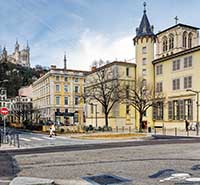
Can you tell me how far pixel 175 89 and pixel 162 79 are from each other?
177 inches

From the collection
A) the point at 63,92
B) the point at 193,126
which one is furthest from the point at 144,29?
the point at 63,92

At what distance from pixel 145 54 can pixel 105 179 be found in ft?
178

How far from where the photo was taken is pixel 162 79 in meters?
57.6

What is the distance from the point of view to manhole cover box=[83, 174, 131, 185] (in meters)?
8.68

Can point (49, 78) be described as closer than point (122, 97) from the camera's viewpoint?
No

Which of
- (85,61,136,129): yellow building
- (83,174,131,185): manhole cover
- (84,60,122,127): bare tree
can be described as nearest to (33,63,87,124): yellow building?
(84,60,122,127): bare tree

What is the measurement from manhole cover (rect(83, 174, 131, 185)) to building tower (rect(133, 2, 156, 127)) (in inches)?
2017

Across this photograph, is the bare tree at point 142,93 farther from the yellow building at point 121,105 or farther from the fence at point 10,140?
the fence at point 10,140

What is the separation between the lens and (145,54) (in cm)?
6150

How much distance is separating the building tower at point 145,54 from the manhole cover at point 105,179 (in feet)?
168

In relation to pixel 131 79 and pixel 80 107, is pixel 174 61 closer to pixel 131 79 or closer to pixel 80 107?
pixel 131 79

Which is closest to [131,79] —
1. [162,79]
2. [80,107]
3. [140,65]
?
[140,65]

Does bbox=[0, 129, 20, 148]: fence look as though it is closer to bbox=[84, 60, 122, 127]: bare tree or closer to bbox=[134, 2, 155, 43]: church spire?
bbox=[84, 60, 122, 127]: bare tree

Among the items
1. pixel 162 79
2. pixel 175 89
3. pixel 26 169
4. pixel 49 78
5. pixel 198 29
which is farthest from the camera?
pixel 49 78
